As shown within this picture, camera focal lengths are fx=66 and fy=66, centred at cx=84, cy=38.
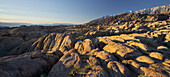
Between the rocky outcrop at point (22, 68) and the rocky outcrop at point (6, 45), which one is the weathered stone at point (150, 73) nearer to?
the rocky outcrop at point (22, 68)

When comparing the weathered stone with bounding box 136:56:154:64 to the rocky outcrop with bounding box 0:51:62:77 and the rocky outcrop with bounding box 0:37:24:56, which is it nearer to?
the rocky outcrop with bounding box 0:51:62:77

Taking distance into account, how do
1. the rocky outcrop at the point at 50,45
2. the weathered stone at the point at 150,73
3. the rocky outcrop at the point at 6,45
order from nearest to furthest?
the weathered stone at the point at 150,73, the rocky outcrop at the point at 6,45, the rocky outcrop at the point at 50,45

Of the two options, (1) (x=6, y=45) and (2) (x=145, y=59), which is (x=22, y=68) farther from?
(1) (x=6, y=45)

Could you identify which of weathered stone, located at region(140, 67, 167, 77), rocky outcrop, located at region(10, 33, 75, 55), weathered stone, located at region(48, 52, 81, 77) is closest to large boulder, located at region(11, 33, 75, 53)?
rocky outcrop, located at region(10, 33, 75, 55)

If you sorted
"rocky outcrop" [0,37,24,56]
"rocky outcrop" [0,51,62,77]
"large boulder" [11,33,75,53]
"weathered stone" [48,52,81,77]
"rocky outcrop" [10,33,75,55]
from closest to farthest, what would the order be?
"rocky outcrop" [0,51,62,77], "weathered stone" [48,52,81,77], "rocky outcrop" [0,37,24,56], "rocky outcrop" [10,33,75,55], "large boulder" [11,33,75,53]

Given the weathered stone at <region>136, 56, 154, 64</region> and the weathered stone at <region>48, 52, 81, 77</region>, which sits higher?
the weathered stone at <region>136, 56, 154, 64</region>

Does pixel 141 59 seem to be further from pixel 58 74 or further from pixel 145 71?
pixel 58 74

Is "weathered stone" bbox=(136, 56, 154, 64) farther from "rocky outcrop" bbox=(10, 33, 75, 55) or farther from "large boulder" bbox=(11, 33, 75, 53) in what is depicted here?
"rocky outcrop" bbox=(10, 33, 75, 55)

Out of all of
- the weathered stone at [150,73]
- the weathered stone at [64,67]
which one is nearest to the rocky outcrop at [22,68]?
the weathered stone at [64,67]

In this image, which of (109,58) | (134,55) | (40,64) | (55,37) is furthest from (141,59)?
(55,37)

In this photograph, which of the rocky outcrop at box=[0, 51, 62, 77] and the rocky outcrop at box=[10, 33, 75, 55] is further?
the rocky outcrop at box=[10, 33, 75, 55]

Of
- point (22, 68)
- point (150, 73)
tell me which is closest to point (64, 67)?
point (22, 68)

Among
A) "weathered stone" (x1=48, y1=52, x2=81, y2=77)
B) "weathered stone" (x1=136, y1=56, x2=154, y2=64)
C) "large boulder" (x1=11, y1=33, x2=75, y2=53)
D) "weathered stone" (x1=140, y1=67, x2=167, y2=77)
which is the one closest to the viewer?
"weathered stone" (x1=140, y1=67, x2=167, y2=77)

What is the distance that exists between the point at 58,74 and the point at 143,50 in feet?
45.6
